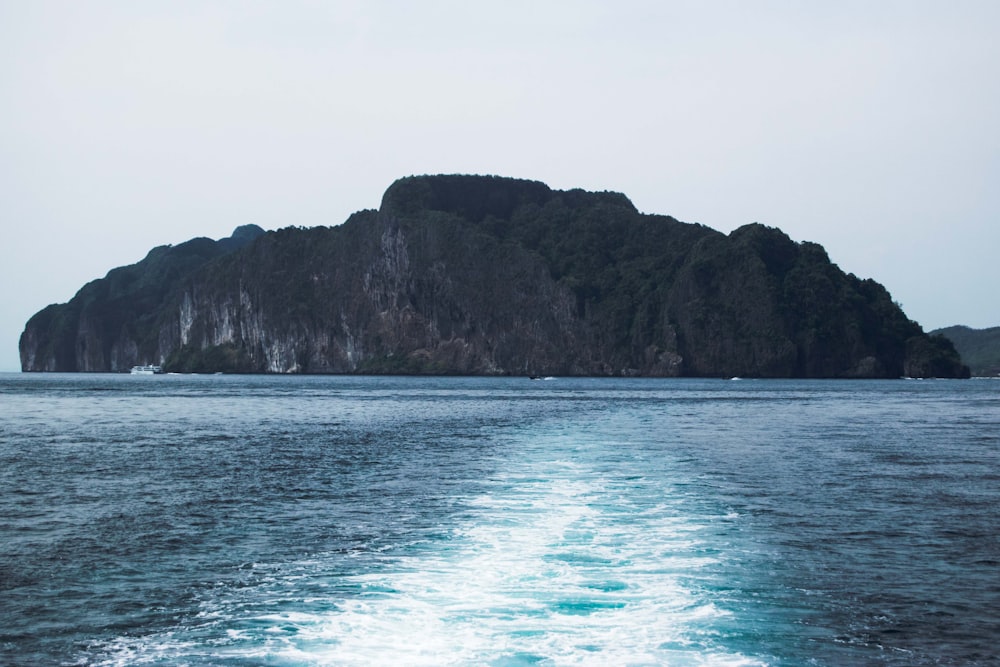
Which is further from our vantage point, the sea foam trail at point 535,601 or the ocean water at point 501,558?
the ocean water at point 501,558

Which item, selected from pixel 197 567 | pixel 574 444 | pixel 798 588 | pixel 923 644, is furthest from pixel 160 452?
pixel 923 644

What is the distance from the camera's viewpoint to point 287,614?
13047 mm

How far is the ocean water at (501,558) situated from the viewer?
11.8 m

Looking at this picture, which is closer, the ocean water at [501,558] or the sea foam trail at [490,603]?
the sea foam trail at [490,603]

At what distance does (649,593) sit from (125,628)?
708cm

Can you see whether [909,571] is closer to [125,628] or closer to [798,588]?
[798,588]

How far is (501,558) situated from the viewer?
658 inches

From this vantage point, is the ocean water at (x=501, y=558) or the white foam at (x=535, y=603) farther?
the ocean water at (x=501, y=558)

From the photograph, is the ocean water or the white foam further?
the ocean water

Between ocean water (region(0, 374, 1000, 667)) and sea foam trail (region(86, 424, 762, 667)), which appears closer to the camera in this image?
sea foam trail (region(86, 424, 762, 667))

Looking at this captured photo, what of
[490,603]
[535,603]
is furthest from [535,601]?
[490,603]

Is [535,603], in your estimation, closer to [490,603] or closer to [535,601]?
[535,601]

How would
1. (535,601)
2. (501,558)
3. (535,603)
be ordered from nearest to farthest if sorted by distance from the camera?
1. (535,603)
2. (535,601)
3. (501,558)

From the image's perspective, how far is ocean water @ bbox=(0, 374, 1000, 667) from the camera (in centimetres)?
1178
